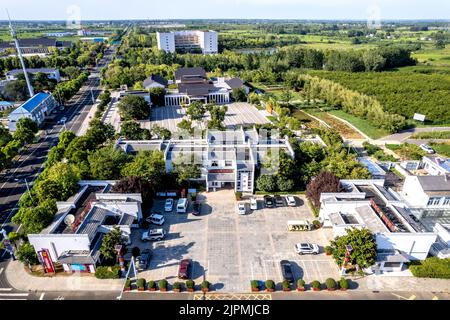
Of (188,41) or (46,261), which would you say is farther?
(188,41)

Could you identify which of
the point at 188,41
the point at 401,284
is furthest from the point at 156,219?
the point at 188,41

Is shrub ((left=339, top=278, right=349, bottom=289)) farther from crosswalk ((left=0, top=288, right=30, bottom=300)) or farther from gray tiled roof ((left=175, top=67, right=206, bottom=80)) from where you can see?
gray tiled roof ((left=175, top=67, right=206, bottom=80))

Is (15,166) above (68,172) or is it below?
below

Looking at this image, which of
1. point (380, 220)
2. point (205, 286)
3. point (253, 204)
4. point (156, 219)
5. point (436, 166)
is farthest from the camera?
point (436, 166)

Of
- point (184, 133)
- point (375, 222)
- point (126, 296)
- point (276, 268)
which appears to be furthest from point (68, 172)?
point (375, 222)

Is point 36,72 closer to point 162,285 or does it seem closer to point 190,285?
point 162,285

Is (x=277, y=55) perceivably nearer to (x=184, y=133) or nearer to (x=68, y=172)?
(x=184, y=133)
